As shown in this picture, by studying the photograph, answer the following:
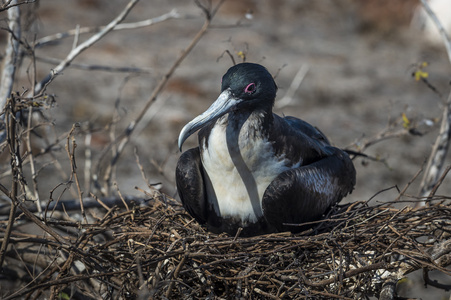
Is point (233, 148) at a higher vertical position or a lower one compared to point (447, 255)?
higher

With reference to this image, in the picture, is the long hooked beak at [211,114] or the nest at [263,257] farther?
the long hooked beak at [211,114]

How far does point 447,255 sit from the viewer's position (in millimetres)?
3201

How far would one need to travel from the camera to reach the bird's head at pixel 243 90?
3.43 meters

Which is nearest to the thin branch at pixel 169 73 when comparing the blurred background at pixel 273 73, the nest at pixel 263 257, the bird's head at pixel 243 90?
the bird's head at pixel 243 90

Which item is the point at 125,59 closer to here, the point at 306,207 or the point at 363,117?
the point at 363,117

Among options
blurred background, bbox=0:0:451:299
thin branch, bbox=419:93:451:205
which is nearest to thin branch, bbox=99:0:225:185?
thin branch, bbox=419:93:451:205

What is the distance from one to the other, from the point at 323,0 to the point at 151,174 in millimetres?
10536

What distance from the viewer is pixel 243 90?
3.46 m

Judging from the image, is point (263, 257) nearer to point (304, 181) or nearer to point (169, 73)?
point (304, 181)

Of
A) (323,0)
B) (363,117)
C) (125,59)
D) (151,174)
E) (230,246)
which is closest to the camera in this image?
(230,246)

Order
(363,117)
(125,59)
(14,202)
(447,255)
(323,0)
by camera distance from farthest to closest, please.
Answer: (323,0) → (125,59) → (363,117) → (447,255) → (14,202)

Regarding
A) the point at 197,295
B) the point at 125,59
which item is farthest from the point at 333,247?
the point at 125,59

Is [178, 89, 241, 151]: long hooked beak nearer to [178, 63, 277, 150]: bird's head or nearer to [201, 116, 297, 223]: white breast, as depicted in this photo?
[178, 63, 277, 150]: bird's head

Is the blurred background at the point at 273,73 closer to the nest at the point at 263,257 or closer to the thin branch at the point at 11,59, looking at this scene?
the thin branch at the point at 11,59
